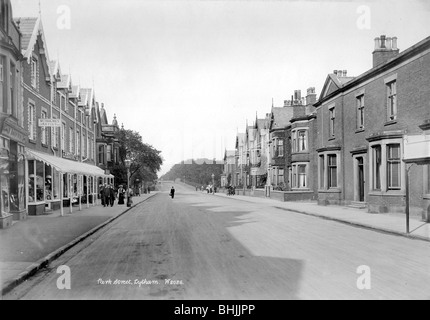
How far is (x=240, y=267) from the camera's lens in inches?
287

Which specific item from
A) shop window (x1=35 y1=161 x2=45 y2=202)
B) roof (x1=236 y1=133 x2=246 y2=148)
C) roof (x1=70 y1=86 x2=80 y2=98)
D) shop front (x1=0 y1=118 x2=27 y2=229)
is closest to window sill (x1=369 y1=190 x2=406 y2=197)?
shop front (x1=0 y1=118 x2=27 y2=229)

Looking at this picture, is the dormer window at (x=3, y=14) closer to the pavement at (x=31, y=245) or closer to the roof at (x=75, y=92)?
the pavement at (x=31, y=245)

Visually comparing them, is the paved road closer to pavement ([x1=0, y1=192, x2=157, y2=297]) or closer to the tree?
pavement ([x1=0, y1=192, x2=157, y2=297])

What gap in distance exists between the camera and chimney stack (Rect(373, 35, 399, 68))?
69.6ft

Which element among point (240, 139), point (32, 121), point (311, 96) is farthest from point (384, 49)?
point (240, 139)

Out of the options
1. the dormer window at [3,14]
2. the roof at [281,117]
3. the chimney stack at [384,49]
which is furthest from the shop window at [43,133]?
the roof at [281,117]

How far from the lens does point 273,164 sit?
4378 centimetres

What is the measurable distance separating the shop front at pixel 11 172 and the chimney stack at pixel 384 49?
58.6 ft

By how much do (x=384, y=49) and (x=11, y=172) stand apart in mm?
19172

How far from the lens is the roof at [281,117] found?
44028 millimetres
